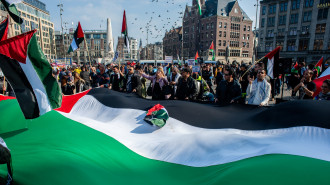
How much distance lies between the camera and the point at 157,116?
4.53m

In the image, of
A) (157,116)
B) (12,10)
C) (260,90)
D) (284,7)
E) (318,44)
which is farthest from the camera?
(284,7)

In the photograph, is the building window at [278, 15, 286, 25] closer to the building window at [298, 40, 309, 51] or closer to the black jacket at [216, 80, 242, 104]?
the building window at [298, 40, 309, 51]

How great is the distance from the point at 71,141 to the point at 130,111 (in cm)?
203

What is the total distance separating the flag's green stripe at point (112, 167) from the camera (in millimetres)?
2100

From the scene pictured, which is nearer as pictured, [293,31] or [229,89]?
[229,89]

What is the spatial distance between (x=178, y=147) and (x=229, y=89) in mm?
2920

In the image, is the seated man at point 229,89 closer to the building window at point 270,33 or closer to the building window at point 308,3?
the building window at point 308,3

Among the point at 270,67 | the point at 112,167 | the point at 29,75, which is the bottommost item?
the point at 112,167

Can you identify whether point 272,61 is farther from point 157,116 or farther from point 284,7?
point 284,7

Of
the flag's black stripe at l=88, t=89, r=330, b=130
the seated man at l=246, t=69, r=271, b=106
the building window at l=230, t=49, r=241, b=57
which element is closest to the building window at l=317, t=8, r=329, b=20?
the building window at l=230, t=49, r=241, b=57

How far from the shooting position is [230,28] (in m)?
77.1

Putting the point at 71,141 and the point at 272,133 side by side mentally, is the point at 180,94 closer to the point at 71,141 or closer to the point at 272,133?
the point at 272,133

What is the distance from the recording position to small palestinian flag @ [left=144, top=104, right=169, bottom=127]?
432cm

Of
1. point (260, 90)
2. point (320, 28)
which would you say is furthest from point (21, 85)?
point (320, 28)
